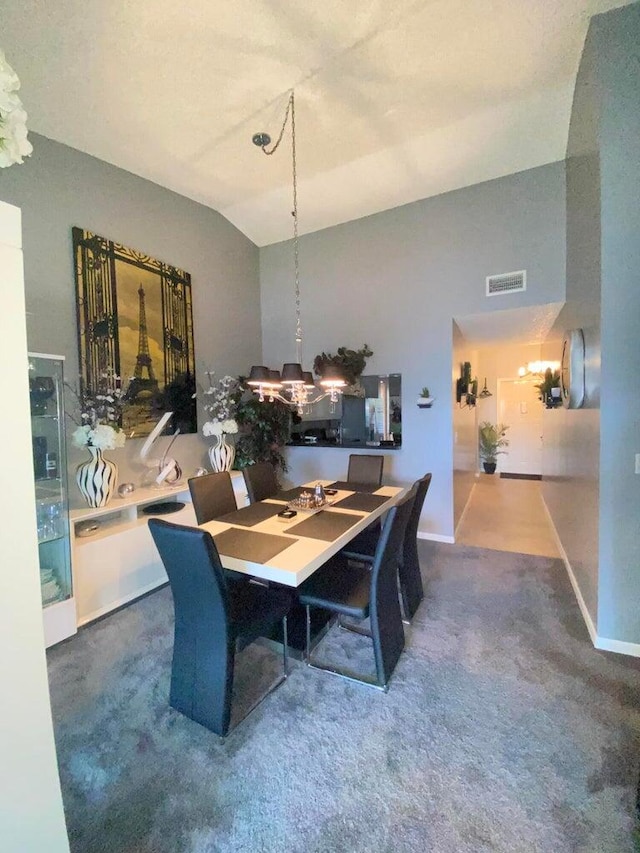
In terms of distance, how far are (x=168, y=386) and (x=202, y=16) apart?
280cm

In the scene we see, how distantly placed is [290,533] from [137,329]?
2.64 m

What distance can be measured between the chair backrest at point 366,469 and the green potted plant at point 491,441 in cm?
529

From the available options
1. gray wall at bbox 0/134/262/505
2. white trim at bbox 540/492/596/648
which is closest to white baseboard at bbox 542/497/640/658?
white trim at bbox 540/492/596/648

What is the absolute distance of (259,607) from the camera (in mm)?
1950

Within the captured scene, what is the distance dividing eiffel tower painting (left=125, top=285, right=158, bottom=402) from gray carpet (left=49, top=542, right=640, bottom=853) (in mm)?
2122

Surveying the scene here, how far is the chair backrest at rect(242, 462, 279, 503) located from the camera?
3.21 metres

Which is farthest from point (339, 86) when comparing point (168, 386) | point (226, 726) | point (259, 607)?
point (226, 726)

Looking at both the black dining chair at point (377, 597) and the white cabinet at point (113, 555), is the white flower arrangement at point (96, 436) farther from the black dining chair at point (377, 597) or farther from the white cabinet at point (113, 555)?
the black dining chair at point (377, 597)

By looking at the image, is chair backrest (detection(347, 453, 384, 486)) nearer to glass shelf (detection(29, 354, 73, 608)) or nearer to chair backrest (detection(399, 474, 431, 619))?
chair backrest (detection(399, 474, 431, 619))

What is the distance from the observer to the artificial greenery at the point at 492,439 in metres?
7.98

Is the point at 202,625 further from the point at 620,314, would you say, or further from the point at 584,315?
the point at 584,315

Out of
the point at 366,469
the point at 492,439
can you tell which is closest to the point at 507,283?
the point at 366,469

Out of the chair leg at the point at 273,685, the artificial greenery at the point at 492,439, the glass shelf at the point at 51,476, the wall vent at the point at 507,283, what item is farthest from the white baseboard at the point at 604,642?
the artificial greenery at the point at 492,439

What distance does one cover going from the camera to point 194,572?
1621mm
